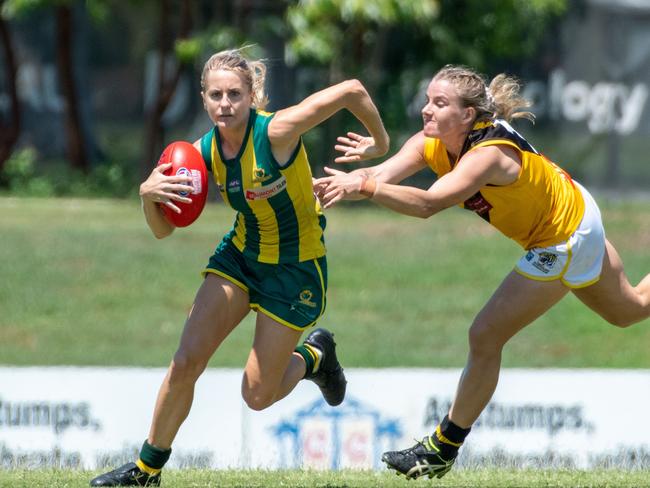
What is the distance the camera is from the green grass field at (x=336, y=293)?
12.0 meters

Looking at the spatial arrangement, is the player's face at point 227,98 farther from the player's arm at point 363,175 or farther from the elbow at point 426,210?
the elbow at point 426,210

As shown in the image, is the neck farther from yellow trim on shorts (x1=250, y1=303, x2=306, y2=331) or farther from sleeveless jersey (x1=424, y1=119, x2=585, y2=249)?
sleeveless jersey (x1=424, y1=119, x2=585, y2=249)

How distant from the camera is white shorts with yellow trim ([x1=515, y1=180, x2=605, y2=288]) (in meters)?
5.57

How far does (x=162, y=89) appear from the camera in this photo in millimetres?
17516

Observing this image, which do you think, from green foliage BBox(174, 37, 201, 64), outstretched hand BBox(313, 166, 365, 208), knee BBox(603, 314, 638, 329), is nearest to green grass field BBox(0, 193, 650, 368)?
green foliage BBox(174, 37, 201, 64)

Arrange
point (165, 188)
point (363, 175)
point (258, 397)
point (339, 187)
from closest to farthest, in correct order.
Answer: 1. point (339, 187)
2. point (363, 175)
3. point (165, 188)
4. point (258, 397)

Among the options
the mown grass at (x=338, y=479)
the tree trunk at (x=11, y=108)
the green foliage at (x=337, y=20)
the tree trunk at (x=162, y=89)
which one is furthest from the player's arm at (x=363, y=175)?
the tree trunk at (x=11, y=108)

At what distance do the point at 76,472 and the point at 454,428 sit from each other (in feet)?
6.35

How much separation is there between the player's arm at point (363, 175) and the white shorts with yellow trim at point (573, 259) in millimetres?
686

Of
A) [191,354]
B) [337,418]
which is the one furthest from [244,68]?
[337,418]

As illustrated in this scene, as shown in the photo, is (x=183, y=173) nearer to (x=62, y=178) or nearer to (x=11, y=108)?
(x=62, y=178)

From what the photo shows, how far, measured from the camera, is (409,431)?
7.79 m

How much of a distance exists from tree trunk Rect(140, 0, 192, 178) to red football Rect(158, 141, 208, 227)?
1196 centimetres

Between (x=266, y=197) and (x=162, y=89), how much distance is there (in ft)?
40.4
